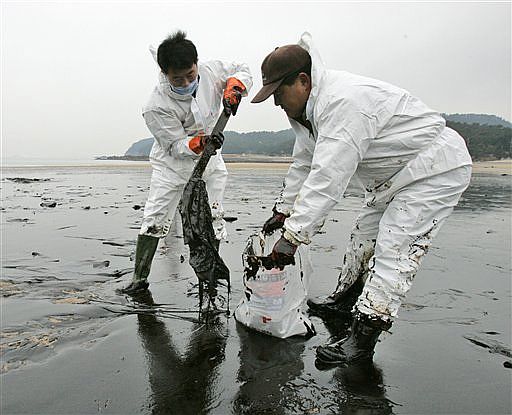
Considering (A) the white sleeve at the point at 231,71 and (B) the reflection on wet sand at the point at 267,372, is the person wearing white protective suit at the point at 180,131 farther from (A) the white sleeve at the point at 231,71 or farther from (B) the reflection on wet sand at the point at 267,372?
(B) the reflection on wet sand at the point at 267,372

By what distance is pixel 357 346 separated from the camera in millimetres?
2822

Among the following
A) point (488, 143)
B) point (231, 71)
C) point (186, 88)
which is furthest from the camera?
point (488, 143)

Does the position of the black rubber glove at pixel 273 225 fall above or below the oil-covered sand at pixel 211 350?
above

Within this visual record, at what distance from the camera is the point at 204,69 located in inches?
163

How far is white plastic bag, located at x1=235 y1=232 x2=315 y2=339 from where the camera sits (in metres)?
3.06

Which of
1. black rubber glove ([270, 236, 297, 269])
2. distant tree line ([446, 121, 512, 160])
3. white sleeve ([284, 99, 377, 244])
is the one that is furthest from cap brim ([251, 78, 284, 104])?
distant tree line ([446, 121, 512, 160])

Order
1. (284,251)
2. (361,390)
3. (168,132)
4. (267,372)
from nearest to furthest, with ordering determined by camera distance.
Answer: (361,390) < (267,372) < (284,251) < (168,132)

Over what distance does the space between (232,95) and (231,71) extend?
61 centimetres

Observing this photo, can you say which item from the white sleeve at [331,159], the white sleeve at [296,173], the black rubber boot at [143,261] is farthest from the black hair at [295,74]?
the black rubber boot at [143,261]

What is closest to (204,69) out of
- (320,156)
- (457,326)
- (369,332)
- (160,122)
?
(160,122)

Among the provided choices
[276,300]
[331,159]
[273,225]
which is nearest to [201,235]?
[273,225]

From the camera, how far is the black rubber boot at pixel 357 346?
2.76 metres

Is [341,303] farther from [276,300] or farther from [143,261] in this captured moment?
[143,261]

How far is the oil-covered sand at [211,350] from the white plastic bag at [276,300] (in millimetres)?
93
